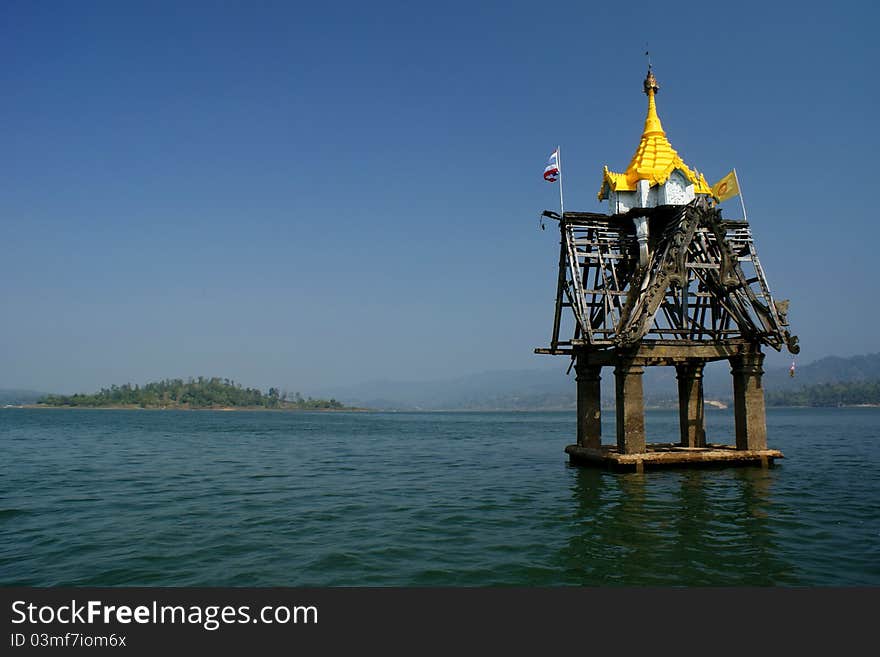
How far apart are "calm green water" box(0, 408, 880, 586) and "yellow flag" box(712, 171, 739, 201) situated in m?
14.8

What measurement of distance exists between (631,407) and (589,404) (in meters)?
4.09

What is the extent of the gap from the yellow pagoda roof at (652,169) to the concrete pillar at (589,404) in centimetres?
1015

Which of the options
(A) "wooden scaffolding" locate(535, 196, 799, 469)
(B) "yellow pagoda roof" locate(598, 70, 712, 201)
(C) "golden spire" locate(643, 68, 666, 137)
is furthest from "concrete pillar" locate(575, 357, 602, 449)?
(C) "golden spire" locate(643, 68, 666, 137)

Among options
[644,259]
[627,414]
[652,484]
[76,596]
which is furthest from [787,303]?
[76,596]

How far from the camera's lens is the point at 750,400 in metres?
31.7

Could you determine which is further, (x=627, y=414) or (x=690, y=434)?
(x=690, y=434)

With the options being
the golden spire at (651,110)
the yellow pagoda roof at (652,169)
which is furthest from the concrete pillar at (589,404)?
the golden spire at (651,110)

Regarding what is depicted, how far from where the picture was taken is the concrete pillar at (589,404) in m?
33.4

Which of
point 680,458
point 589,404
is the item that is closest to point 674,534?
point 680,458

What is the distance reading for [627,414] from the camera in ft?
97.7

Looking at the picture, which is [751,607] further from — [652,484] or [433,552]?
[652,484]

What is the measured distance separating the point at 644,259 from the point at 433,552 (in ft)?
77.0

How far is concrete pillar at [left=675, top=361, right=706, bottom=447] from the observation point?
36375 mm

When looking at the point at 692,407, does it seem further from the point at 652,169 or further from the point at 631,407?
the point at 652,169
